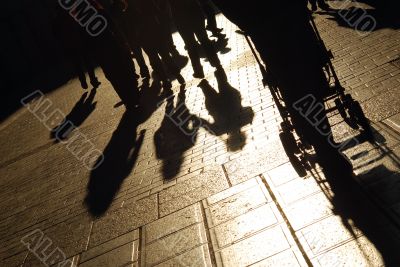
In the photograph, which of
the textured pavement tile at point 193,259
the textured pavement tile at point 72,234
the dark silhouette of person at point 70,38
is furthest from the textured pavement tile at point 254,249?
the dark silhouette of person at point 70,38

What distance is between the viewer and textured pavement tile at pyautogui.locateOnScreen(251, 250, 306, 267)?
3.02 m

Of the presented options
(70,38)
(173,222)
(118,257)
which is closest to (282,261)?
(173,222)

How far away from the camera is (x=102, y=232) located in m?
4.59

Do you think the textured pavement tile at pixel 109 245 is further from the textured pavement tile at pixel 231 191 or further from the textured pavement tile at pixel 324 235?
the textured pavement tile at pixel 324 235

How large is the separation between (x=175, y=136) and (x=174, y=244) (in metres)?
2.98

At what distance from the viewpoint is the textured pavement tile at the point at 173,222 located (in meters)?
4.06

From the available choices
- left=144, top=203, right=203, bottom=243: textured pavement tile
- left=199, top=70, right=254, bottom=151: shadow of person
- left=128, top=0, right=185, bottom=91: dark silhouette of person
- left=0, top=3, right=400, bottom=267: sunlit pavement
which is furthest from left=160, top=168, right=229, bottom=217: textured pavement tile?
left=128, top=0, right=185, bottom=91: dark silhouette of person

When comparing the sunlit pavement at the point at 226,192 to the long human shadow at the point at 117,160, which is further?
the long human shadow at the point at 117,160

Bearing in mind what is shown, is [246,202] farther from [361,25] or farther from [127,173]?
[361,25]

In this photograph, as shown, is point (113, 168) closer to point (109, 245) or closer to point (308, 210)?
point (109, 245)

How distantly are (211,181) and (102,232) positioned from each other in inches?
52.1

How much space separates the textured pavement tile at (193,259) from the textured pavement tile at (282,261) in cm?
47

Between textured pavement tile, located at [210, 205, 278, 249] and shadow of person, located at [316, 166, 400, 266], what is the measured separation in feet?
1.80

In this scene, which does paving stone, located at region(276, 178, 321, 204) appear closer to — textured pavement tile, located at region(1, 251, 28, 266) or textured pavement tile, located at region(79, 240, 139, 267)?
textured pavement tile, located at region(79, 240, 139, 267)
